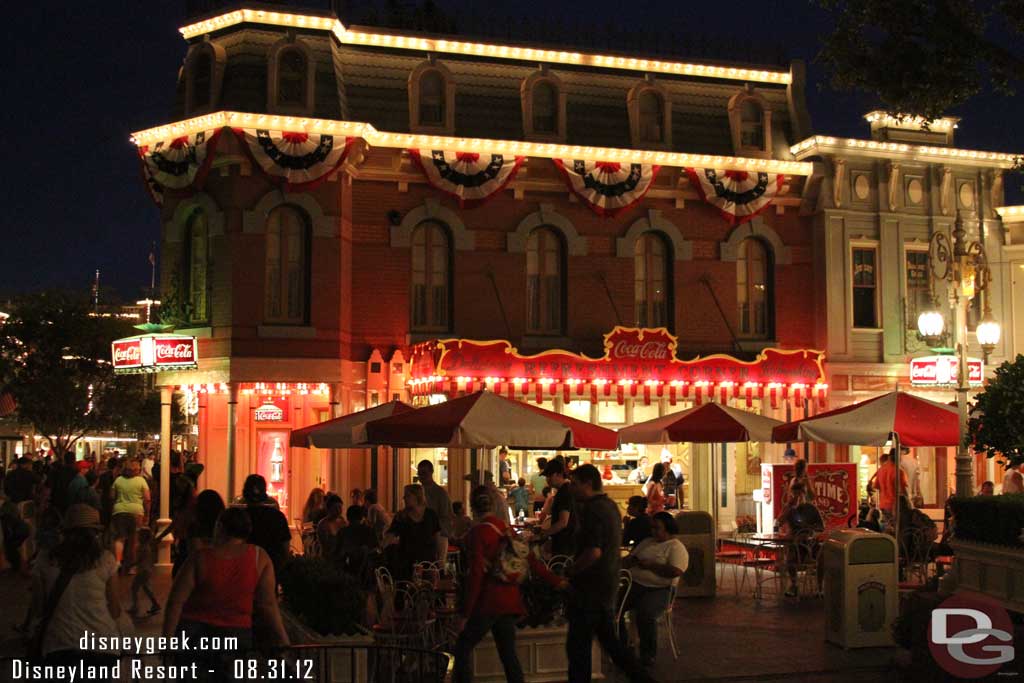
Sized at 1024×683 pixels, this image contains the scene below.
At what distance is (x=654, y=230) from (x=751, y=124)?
3339 millimetres

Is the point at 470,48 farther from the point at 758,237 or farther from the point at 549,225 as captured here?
the point at 758,237

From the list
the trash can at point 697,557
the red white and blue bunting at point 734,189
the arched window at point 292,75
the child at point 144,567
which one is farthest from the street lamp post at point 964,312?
the arched window at point 292,75

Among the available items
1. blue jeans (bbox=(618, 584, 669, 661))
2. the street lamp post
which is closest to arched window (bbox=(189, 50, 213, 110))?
the street lamp post

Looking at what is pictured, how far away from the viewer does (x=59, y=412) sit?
120ft

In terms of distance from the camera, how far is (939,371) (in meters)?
23.3

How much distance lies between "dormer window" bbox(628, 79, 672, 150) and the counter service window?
4915 millimetres

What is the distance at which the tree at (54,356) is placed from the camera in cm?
3644

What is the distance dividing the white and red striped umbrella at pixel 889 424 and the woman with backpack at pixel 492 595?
762cm

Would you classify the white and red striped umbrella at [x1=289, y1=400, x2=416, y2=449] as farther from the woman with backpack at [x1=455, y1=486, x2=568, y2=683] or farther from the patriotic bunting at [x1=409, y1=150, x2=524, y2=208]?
the woman with backpack at [x1=455, y1=486, x2=568, y2=683]

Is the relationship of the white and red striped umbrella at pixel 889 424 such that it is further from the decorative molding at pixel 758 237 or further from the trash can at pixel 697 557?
the decorative molding at pixel 758 237

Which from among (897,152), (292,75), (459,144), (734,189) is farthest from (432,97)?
(897,152)

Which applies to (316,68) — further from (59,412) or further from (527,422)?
(59,412)

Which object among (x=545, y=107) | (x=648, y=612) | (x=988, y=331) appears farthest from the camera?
(x=545, y=107)

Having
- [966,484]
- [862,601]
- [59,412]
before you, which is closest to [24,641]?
[862,601]
